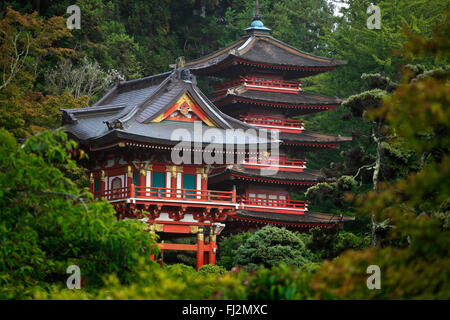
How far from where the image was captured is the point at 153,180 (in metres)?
37.5

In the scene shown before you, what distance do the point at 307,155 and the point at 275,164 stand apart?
1053 centimetres

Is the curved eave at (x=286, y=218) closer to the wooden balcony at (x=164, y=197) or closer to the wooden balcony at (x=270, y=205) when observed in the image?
the wooden balcony at (x=270, y=205)

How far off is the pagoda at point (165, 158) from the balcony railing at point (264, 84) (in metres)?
11.2

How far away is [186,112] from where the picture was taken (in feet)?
126

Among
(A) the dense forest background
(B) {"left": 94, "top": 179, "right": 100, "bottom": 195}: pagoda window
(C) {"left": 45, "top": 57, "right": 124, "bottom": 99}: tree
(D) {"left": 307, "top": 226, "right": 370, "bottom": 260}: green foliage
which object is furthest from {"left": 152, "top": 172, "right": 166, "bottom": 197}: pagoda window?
(C) {"left": 45, "top": 57, "right": 124, "bottom": 99}: tree

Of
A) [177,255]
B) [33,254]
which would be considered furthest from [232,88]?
[33,254]

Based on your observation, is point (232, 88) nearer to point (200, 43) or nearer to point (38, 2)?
point (38, 2)

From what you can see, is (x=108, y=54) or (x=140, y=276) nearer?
(x=140, y=276)

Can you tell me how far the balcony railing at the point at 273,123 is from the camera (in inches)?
1966

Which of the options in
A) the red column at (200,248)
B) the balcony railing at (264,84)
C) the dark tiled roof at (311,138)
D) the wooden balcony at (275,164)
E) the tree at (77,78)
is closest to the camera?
the red column at (200,248)

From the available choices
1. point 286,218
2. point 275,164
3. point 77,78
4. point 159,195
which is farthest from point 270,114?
point 159,195

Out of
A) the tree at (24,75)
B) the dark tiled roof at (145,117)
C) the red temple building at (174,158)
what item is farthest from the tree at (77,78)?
the dark tiled roof at (145,117)

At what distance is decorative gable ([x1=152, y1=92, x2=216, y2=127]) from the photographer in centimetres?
3841

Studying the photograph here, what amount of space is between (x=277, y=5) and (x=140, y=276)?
5098 centimetres
